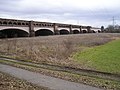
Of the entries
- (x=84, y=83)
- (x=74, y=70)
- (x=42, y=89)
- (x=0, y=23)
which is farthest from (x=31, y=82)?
(x=0, y=23)

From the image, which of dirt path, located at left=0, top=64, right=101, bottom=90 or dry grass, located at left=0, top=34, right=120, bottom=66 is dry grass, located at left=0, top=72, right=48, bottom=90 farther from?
dry grass, located at left=0, top=34, right=120, bottom=66

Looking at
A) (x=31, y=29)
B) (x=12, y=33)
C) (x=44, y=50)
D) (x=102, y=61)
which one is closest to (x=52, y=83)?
(x=102, y=61)

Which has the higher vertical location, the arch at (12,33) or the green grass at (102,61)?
the arch at (12,33)

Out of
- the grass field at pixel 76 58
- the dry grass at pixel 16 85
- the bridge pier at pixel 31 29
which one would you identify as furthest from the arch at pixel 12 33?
the dry grass at pixel 16 85

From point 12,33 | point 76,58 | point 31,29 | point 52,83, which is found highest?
point 31,29

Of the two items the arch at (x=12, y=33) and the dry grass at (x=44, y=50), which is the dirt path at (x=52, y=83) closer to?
the dry grass at (x=44, y=50)

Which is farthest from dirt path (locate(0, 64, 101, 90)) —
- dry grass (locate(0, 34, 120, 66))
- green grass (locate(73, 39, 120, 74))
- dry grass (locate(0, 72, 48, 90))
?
dry grass (locate(0, 34, 120, 66))

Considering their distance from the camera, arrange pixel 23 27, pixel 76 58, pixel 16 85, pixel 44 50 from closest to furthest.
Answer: pixel 16 85 < pixel 76 58 < pixel 44 50 < pixel 23 27

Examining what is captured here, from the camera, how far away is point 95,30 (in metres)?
197

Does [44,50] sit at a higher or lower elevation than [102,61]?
higher

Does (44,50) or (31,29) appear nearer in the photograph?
(44,50)

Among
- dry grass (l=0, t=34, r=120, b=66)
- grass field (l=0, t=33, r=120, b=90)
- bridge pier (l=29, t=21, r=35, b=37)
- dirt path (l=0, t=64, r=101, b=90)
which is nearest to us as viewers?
dirt path (l=0, t=64, r=101, b=90)

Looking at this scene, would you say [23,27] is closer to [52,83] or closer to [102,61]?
[102,61]

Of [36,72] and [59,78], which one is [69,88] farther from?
[36,72]
